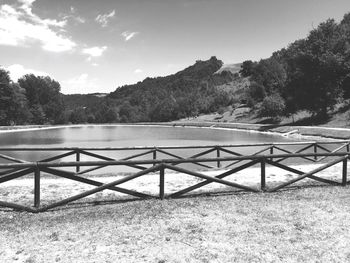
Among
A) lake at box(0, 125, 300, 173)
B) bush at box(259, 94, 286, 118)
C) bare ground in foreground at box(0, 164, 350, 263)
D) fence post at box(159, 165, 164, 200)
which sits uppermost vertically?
bush at box(259, 94, 286, 118)

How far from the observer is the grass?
5543mm

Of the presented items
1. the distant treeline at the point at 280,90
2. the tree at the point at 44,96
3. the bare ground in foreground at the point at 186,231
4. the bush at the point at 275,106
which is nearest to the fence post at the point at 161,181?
the bare ground in foreground at the point at 186,231

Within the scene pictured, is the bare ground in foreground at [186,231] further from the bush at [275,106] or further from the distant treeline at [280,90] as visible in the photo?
the bush at [275,106]

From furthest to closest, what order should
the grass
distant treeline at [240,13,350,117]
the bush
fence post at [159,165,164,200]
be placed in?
1. the bush
2. distant treeline at [240,13,350,117]
3. fence post at [159,165,164,200]
4. the grass

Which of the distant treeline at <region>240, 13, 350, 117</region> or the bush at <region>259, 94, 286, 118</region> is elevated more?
the distant treeline at <region>240, 13, 350, 117</region>

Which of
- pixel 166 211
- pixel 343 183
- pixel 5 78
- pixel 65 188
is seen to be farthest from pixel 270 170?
pixel 5 78

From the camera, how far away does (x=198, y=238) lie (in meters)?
6.28

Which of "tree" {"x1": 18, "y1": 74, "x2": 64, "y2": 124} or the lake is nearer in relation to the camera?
the lake

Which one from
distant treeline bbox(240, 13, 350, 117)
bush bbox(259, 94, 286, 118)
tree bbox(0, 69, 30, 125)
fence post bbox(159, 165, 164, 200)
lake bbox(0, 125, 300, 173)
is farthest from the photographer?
tree bbox(0, 69, 30, 125)

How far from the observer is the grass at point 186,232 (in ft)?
18.2

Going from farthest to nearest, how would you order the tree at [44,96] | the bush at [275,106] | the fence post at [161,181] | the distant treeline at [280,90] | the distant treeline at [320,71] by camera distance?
the tree at [44,96] → the bush at [275,106] → the distant treeline at [280,90] → the distant treeline at [320,71] → the fence post at [161,181]

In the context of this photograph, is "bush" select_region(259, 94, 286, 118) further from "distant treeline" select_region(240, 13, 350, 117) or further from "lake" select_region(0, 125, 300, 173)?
"lake" select_region(0, 125, 300, 173)

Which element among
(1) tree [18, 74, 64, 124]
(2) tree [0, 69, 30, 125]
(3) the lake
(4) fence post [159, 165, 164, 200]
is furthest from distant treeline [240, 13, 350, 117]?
(1) tree [18, 74, 64, 124]

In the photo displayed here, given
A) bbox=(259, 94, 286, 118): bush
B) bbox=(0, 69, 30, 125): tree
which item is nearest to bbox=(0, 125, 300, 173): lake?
bbox=(259, 94, 286, 118): bush
